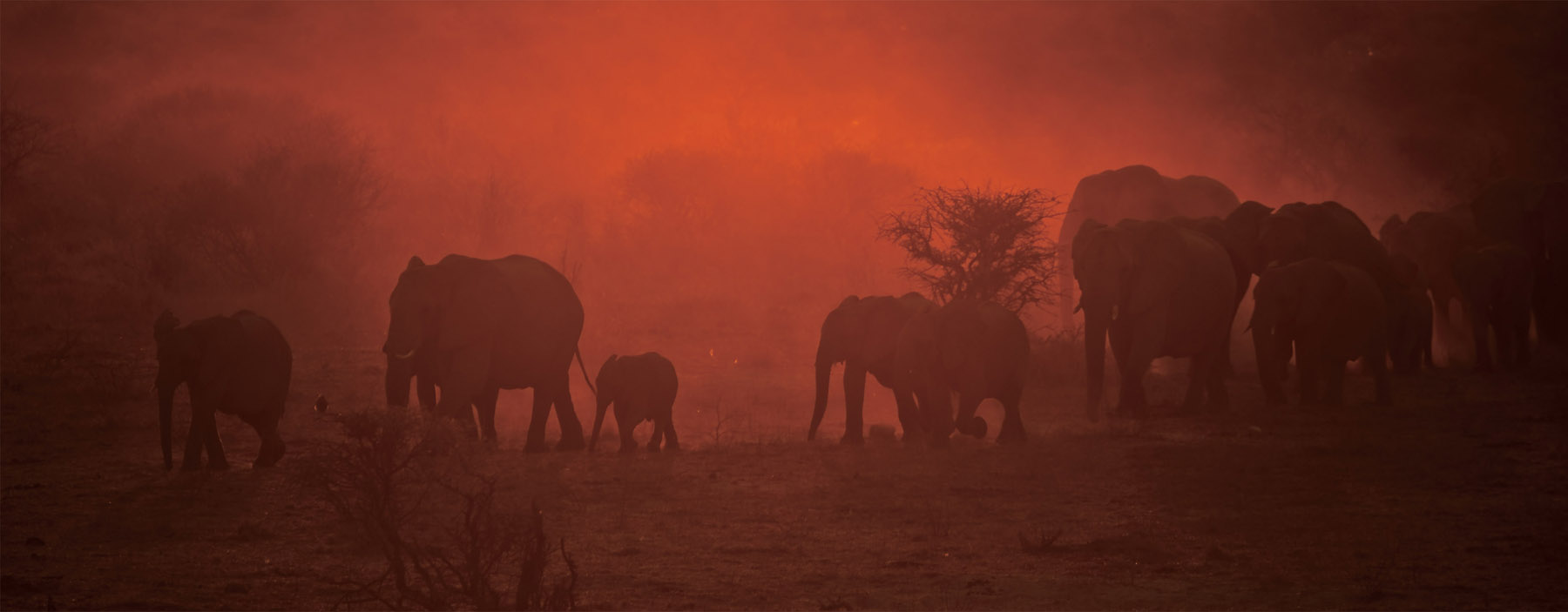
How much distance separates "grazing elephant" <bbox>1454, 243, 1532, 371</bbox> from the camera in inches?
758

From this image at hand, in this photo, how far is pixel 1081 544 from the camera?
31.1ft

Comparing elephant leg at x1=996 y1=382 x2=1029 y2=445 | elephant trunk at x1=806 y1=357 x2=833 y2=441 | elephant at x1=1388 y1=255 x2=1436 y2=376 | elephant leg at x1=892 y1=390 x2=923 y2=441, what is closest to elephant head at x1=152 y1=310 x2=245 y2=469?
elephant trunk at x1=806 y1=357 x2=833 y2=441

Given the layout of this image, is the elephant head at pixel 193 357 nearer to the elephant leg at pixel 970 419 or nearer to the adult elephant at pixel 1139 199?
the elephant leg at pixel 970 419

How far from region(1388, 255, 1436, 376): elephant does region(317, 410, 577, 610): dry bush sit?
11459 mm

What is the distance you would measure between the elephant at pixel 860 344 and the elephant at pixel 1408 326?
668cm

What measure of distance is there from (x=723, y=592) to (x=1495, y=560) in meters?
4.24

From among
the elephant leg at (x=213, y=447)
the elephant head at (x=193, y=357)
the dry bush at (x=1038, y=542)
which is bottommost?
the dry bush at (x=1038, y=542)

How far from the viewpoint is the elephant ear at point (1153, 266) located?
15570 millimetres

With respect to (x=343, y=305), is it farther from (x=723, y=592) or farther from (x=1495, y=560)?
(x=1495, y=560)

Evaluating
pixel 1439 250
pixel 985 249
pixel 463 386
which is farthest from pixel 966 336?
pixel 1439 250

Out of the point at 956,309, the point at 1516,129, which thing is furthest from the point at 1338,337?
the point at 1516,129

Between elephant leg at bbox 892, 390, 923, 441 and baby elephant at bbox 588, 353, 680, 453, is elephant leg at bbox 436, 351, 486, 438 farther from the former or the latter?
elephant leg at bbox 892, 390, 923, 441

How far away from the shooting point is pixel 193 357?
1255 centimetres

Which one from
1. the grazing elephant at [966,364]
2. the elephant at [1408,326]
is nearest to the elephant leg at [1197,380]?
the grazing elephant at [966,364]
